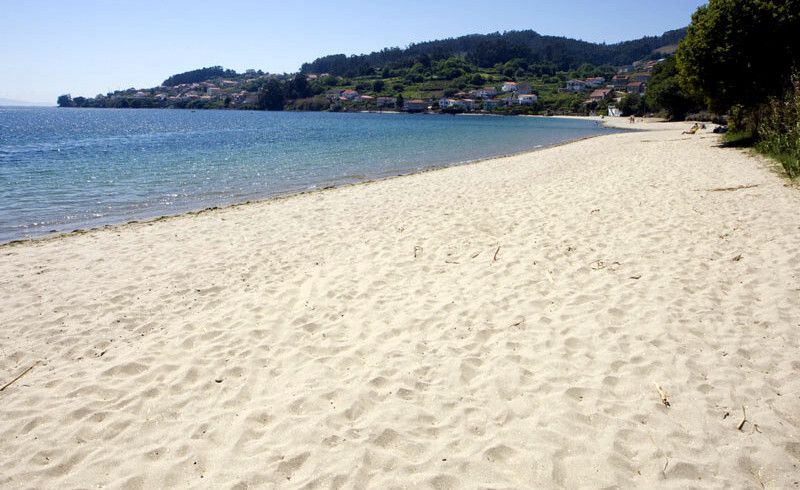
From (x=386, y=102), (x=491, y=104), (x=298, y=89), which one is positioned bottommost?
(x=491, y=104)

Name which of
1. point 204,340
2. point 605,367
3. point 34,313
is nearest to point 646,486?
point 605,367

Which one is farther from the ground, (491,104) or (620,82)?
(620,82)

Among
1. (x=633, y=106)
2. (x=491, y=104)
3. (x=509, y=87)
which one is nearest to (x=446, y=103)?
(x=491, y=104)

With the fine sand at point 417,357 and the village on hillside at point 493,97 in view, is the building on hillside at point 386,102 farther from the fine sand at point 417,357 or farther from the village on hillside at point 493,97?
the fine sand at point 417,357

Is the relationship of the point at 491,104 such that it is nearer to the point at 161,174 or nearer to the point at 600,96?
the point at 600,96

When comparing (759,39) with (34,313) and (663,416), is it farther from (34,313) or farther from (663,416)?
(34,313)

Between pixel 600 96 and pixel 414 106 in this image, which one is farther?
pixel 414 106

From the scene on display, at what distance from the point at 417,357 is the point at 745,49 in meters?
20.8

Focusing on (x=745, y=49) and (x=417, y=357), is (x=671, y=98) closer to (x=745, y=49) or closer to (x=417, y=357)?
(x=745, y=49)

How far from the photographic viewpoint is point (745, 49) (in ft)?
58.8

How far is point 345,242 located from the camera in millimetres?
9078

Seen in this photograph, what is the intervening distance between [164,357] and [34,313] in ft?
8.69

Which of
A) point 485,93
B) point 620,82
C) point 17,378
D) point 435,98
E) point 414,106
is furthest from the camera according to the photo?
point 620,82

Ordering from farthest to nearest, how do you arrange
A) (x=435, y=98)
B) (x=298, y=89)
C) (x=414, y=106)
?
(x=298, y=89) → (x=435, y=98) → (x=414, y=106)
